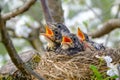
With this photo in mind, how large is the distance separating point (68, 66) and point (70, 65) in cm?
2

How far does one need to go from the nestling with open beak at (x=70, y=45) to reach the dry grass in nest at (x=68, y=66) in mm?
76

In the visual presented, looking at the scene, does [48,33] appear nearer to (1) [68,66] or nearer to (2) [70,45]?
(2) [70,45]

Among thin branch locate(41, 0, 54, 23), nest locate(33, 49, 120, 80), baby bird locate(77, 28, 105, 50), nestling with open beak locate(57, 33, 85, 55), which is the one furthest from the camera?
thin branch locate(41, 0, 54, 23)

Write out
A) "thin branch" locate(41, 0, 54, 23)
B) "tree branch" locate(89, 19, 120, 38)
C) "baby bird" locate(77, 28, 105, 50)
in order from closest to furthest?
"baby bird" locate(77, 28, 105, 50) → "thin branch" locate(41, 0, 54, 23) → "tree branch" locate(89, 19, 120, 38)

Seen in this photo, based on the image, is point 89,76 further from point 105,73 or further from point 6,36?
point 6,36

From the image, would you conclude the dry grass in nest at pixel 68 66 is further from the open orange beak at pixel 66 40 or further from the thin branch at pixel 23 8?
the thin branch at pixel 23 8

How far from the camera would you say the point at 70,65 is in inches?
94.7

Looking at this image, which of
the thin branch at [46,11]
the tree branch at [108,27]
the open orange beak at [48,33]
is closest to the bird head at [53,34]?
the open orange beak at [48,33]

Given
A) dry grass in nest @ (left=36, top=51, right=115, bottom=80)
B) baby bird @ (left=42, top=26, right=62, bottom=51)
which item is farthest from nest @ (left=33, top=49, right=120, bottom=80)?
baby bird @ (left=42, top=26, right=62, bottom=51)

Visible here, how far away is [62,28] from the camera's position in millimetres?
2881

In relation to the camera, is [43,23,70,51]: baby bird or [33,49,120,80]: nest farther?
[43,23,70,51]: baby bird

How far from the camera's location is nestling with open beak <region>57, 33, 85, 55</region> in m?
2.63

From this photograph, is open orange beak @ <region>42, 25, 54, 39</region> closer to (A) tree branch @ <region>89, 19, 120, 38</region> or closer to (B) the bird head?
(B) the bird head

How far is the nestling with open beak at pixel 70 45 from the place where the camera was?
2.63 meters
